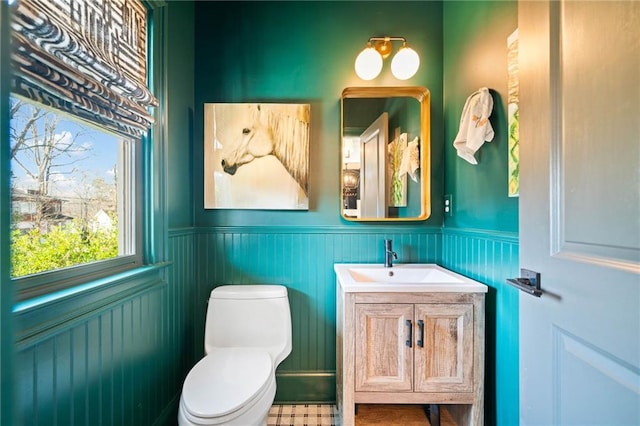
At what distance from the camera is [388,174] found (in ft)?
5.75

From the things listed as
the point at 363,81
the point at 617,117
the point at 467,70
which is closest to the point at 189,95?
the point at 363,81

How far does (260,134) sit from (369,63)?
758mm

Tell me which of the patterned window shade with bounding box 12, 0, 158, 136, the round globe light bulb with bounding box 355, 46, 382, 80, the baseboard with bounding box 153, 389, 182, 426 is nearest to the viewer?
the patterned window shade with bounding box 12, 0, 158, 136

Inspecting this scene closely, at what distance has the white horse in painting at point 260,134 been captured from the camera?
1707 millimetres

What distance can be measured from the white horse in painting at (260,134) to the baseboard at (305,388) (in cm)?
121

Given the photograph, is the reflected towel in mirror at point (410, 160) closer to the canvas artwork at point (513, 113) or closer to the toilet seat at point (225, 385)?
the canvas artwork at point (513, 113)

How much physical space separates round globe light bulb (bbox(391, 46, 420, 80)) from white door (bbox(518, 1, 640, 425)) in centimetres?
93

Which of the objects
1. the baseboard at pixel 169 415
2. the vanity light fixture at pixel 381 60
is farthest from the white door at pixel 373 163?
the baseboard at pixel 169 415

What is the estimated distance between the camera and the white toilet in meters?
1.01

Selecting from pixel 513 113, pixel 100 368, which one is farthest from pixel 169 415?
pixel 513 113

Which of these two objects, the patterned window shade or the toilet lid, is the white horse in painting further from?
the toilet lid

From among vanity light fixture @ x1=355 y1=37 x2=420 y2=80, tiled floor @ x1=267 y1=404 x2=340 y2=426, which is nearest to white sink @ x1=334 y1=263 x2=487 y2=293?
tiled floor @ x1=267 y1=404 x2=340 y2=426

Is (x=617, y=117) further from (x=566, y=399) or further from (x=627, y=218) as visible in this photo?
(x=566, y=399)

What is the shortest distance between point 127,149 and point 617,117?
1.56m
